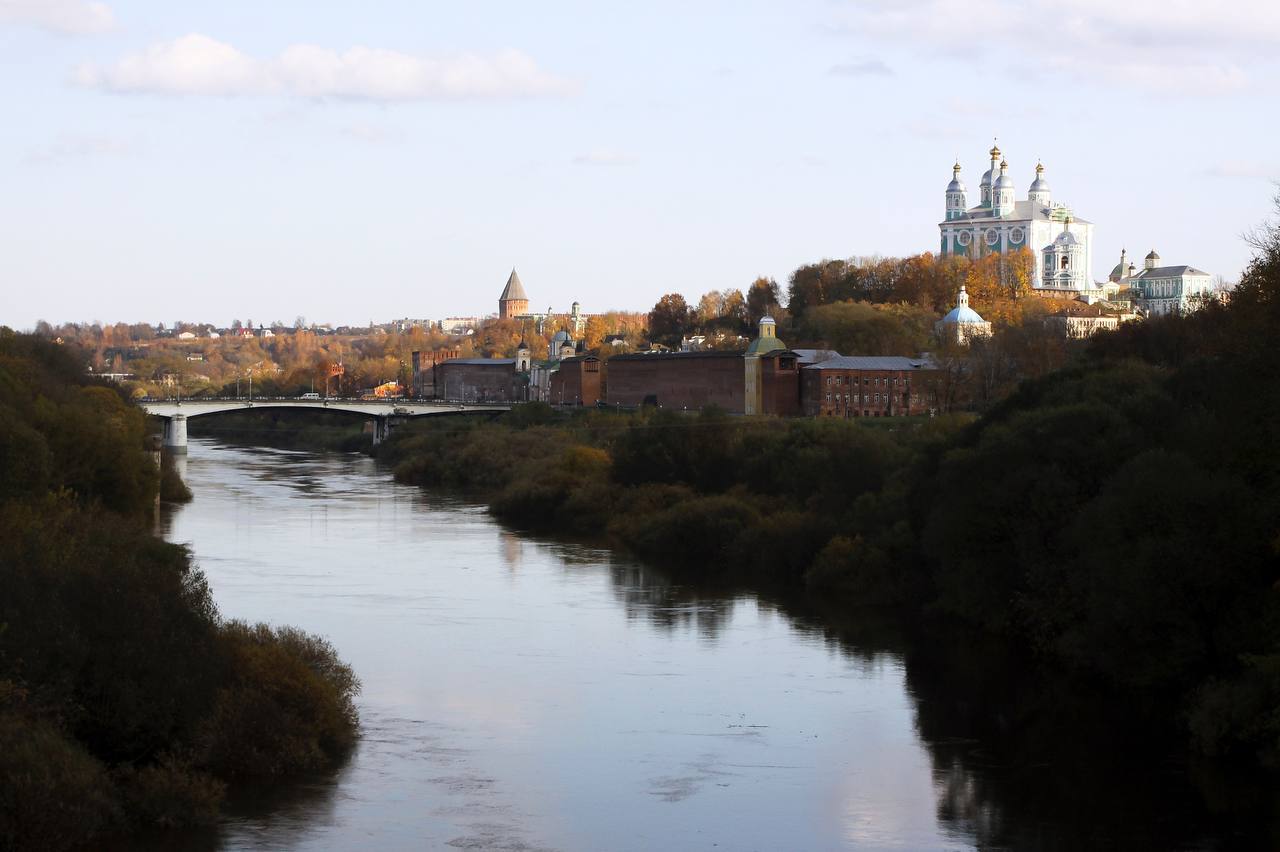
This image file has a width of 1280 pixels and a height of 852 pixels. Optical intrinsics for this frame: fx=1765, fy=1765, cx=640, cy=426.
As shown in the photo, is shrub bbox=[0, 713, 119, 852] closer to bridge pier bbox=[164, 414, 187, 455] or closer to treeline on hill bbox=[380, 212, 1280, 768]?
Result: treeline on hill bbox=[380, 212, 1280, 768]

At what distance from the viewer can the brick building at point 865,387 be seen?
53.1 metres

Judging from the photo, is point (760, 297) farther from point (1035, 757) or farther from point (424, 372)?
point (1035, 757)

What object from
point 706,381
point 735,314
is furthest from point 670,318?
point 706,381

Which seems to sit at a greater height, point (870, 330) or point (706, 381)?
point (870, 330)

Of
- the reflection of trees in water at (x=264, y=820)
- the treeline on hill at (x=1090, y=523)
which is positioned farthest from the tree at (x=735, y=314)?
the reflection of trees in water at (x=264, y=820)

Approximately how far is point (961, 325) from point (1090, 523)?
43418mm

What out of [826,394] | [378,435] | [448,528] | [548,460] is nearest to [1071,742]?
[448,528]

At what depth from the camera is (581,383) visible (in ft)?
225

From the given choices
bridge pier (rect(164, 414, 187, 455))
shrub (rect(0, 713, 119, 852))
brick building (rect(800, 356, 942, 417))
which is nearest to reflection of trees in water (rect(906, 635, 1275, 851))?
shrub (rect(0, 713, 119, 852))

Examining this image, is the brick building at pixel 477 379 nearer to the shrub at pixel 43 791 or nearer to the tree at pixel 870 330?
the tree at pixel 870 330

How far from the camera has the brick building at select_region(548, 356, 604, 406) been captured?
68.6 metres

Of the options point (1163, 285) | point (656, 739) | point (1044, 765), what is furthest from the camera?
point (1163, 285)

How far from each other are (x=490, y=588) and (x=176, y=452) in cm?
3155

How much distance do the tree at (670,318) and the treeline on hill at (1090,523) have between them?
49943mm
